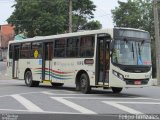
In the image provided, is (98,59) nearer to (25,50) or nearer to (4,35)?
(25,50)

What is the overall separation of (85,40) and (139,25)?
5466 cm

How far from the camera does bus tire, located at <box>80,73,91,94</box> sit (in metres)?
21.3

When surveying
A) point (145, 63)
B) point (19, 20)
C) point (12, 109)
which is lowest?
point (12, 109)

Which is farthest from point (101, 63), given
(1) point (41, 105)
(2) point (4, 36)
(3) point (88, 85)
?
(2) point (4, 36)

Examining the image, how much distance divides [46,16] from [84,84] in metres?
39.5

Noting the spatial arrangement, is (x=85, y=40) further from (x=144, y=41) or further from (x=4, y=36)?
(x=4, y=36)

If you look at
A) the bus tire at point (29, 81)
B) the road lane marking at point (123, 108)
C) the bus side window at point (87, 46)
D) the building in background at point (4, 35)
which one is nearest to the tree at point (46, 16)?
the bus tire at point (29, 81)

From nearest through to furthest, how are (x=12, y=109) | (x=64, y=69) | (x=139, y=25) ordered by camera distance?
(x=12, y=109) → (x=64, y=69) → (x=139, y=25)

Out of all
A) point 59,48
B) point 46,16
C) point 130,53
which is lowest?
point 130,53

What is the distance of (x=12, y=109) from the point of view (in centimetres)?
1521

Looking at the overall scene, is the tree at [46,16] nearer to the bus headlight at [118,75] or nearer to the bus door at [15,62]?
the bus door at [15,62]

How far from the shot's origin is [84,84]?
21.6m

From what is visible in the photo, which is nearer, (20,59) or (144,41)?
(144,41)

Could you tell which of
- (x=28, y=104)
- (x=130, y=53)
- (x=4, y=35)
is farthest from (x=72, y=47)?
(x=4, y=35)
